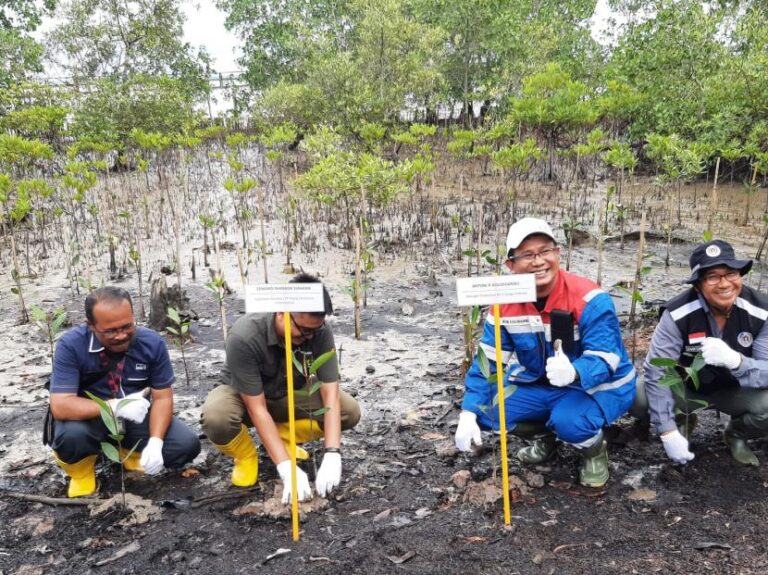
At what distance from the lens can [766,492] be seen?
224 centimetres

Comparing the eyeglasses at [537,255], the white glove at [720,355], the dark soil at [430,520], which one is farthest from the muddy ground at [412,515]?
the eyeglasses at [537,255]

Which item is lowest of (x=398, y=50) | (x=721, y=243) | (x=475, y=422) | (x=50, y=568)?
(x=50, y=568)

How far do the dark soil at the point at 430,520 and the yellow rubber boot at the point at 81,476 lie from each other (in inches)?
2.5

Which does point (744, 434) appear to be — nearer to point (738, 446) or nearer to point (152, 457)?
point (738, 446)

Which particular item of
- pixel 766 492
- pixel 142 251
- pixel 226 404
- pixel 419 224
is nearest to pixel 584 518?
pixel 766 492

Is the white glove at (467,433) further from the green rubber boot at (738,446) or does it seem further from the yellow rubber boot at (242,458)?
the green rubber boot at (738,446)

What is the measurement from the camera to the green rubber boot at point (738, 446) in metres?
2.43

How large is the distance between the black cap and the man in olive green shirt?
1541mm

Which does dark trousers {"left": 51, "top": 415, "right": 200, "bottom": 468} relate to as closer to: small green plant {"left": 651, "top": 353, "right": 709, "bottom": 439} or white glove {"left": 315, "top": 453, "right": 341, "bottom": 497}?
white glove {"left": 315, "top": 453, "right": 341, "bottom": 497}

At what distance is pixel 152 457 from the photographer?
239cm

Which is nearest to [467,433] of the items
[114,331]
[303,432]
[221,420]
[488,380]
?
[488,380]

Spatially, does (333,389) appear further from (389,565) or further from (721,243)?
(721,243)

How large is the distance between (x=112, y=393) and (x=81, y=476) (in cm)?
38

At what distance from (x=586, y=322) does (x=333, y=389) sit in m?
1.10
